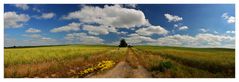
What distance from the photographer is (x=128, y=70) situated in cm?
1429

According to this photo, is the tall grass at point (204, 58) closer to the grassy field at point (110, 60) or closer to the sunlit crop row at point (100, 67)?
the grassy field at point (110, 60)

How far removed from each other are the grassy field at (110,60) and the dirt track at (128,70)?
2cm

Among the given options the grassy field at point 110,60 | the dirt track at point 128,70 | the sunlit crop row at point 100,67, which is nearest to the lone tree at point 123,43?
the grassy field at point 110,60

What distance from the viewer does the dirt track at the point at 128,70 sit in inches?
554

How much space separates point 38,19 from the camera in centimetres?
1439

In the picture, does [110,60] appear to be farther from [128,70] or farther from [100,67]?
[128,70]

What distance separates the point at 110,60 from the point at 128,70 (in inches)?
22.4

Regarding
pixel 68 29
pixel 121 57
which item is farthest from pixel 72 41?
pixel 121 57

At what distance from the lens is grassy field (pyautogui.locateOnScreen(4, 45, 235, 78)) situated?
1414cm

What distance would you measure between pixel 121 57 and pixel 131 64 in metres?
0.38

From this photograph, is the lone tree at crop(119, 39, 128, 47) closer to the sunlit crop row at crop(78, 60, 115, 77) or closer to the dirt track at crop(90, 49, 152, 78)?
the dirt track at crop(90, 49, 152, 78)

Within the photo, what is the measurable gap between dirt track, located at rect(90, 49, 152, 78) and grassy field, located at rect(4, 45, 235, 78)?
2cm

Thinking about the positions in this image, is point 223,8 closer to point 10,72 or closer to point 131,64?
point 131,64

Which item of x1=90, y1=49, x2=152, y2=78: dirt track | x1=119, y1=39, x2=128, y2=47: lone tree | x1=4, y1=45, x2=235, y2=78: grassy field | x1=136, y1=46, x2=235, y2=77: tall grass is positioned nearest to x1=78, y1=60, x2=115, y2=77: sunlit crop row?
x1=4, y1=45, x2=235, y2=78: grassy field
